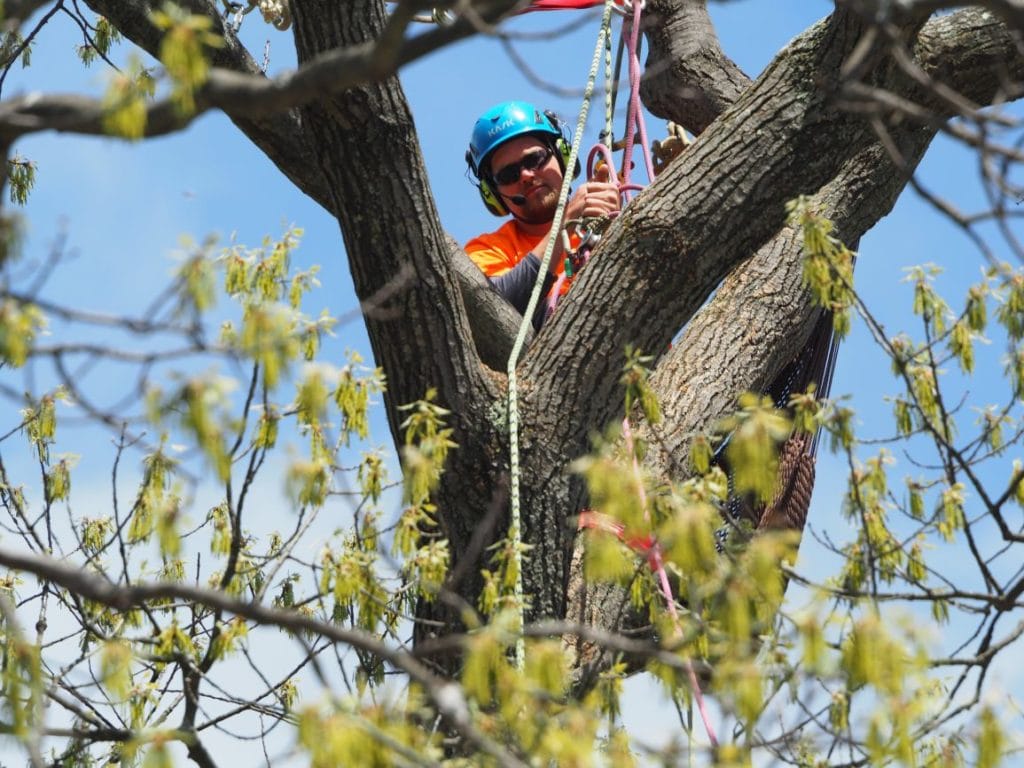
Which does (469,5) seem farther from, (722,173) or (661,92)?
(661,92)

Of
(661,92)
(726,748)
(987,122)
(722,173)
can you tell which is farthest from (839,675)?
(661,92)

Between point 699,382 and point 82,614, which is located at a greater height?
point 699,382

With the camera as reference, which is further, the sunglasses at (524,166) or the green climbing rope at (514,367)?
the sunglasses at (524,166)

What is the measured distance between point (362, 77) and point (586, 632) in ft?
3.03

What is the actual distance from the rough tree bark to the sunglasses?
1098 mm

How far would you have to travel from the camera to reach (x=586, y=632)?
225 centimetres

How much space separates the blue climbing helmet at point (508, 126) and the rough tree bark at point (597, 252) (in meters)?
1.10

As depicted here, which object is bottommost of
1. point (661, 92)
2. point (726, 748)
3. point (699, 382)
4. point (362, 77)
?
point (726, 748)

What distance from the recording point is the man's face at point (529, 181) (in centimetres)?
479

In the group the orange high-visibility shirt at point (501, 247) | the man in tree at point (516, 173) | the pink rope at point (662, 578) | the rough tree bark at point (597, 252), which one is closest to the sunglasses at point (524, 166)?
the man in tree at point (516, 173)

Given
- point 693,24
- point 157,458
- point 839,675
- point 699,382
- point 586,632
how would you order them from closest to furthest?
point 586,632 < point 839,675 < point 157,458 < point 699,382 < point 693,24

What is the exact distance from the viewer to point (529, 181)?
15.7 ft

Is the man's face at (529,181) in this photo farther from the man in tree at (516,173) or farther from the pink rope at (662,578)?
the pink rope at (662,578)

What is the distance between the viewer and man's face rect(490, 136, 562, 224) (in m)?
4.79
